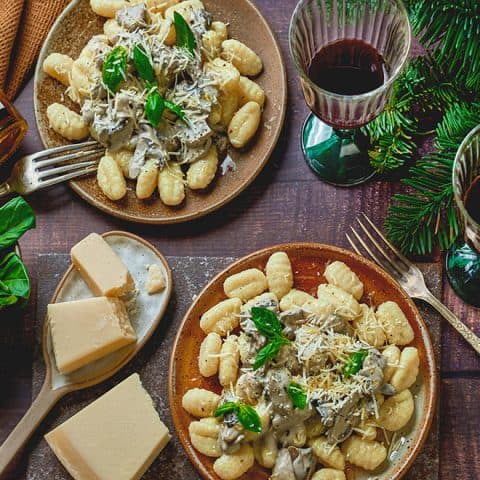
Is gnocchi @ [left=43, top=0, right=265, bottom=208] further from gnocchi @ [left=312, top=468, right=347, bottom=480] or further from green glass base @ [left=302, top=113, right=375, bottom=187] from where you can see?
gnocchi @ [left=312, top=468, right=347, bottom=480]

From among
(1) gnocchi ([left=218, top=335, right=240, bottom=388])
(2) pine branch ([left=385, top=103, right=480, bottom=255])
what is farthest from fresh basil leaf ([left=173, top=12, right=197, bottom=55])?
(1) gnocchi ([left=218, top=335, right=240, bottom=388])

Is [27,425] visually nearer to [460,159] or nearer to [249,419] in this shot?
[249,419]

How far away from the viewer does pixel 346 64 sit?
2.02 metres

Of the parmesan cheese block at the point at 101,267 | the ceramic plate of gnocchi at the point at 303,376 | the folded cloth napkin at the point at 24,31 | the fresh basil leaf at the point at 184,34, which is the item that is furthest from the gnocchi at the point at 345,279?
the folded cloth napkin at the point at 24,31

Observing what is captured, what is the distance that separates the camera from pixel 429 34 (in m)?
1.81

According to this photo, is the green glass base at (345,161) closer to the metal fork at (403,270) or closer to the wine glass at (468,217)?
the metal fork at (403,270)

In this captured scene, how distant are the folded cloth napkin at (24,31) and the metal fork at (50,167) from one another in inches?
8.7

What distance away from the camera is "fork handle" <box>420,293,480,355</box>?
2035 mm

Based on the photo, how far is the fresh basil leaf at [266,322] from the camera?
1926mm

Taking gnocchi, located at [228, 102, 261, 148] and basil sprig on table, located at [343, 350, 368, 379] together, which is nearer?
basil sprig on table, located at [343, 350, 368, 379]

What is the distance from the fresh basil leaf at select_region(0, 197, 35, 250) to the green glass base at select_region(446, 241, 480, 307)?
3.10 feet

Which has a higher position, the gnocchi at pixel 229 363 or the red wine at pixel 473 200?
the red wine at pixel 473 200

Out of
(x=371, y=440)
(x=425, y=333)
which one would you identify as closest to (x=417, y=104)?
(x=425, y=333)

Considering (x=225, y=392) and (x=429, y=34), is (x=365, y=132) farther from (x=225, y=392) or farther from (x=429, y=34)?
(x=225, y=392)
